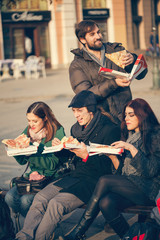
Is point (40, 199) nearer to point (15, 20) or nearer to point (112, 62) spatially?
point (112, 62)

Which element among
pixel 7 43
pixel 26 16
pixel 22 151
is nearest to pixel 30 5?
pixel 26 16

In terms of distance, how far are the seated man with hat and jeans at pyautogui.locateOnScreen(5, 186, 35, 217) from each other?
175 millimetres

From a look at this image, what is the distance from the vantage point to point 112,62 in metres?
4.59

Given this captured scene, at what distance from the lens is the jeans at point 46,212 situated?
3787 millimetres

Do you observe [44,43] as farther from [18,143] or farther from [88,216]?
[88,216]

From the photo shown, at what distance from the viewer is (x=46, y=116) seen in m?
4.49

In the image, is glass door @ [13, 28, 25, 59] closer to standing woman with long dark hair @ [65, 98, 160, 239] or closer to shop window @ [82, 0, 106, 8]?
shop window @ [82, 0, 106, 8]

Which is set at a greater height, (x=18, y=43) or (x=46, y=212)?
(x=18, y=43)

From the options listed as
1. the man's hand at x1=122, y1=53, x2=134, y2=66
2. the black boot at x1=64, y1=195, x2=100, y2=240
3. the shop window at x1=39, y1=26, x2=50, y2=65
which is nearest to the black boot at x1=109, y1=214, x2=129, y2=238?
the black boot at x1=64, y1=195, x2=100, y2=240

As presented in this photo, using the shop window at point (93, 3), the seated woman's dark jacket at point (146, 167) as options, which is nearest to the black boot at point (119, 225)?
the seated woman's dark jacket at point (146, 167)

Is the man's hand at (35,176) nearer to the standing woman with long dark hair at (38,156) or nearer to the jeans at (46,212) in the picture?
the standing woman with long dark hair at (38,156)

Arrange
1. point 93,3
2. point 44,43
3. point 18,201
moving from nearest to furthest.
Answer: point 18,201 < point 44,43 < point 93,3

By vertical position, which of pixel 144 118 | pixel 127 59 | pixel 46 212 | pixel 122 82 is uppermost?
pixel 127 59

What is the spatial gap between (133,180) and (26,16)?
26644 millimetres
